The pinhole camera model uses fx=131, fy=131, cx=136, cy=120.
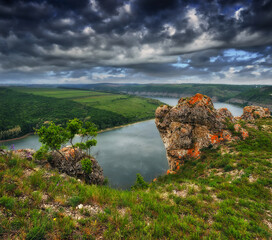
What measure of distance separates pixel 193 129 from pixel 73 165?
2681 centimetres

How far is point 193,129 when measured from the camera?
31656 millimetres

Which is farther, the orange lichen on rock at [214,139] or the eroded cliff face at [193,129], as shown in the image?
the eroded cliff face at [193,129]

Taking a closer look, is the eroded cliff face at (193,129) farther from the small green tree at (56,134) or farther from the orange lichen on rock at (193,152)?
the small green tree at (56,134)

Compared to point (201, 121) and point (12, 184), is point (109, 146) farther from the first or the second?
point (12, 184)

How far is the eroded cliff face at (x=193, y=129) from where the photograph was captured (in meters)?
28.1

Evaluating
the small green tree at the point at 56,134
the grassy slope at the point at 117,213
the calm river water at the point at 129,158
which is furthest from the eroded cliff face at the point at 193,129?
the calm river water at the point at 129,158

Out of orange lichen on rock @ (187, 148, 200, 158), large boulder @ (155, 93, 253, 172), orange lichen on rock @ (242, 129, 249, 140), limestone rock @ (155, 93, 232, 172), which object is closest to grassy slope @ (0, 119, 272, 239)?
orange lichen on rock @ (187, 148, 200, 158)

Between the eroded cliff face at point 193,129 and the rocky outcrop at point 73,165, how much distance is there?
1621 centimetres

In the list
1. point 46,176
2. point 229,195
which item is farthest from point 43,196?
point 229,195

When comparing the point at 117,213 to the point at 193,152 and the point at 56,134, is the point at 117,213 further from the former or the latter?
the point at 193,152

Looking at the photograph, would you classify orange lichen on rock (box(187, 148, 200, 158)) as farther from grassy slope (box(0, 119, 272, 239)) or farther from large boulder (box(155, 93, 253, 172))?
grassy slope (box(0, 119, 272, 239))

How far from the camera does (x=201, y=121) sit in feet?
102

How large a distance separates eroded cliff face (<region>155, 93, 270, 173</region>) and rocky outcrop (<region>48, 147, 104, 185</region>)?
16205 millimetres

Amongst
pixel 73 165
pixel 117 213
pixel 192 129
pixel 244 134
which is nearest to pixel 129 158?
pixel 192 129
